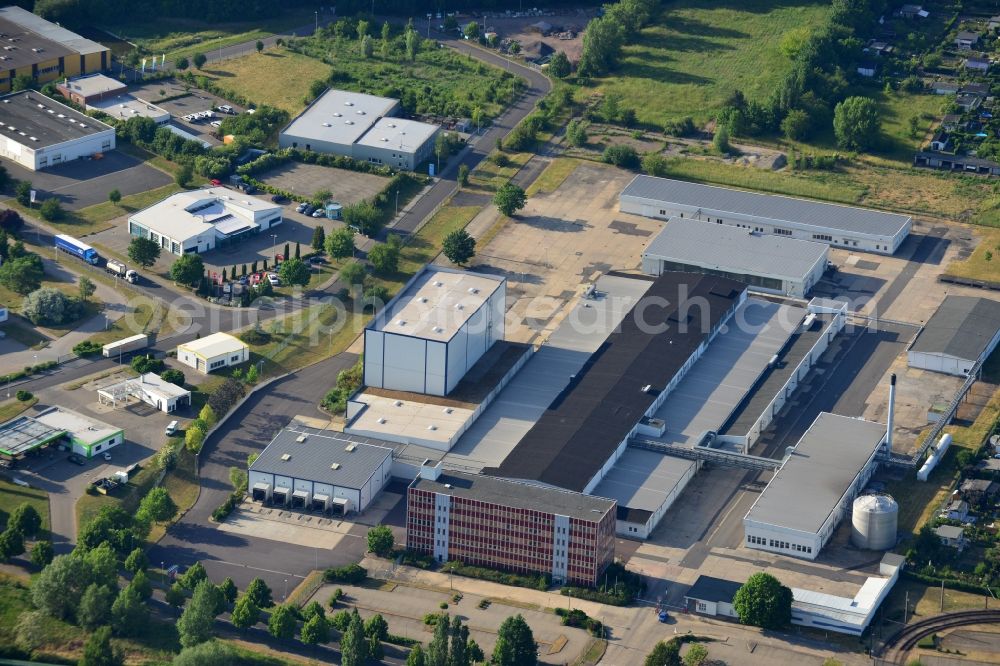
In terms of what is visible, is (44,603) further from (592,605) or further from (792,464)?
(792,464)

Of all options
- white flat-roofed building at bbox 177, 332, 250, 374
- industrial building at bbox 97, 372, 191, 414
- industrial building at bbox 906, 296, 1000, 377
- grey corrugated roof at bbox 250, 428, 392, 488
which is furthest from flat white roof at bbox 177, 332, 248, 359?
industrial building at bbox 906, 296, 1000, 377

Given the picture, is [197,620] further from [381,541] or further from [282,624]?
[381,541]

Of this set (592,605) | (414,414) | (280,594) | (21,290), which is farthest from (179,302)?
(592,605)

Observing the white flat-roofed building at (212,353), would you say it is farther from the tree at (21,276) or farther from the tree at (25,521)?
the tree at (25,521)

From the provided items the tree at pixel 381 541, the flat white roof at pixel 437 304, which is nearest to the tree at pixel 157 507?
the tree at pixel 381 541

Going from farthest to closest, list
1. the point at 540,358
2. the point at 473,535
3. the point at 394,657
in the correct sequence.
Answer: the point at 540,358
the point at 473,535
the point at 394,657
